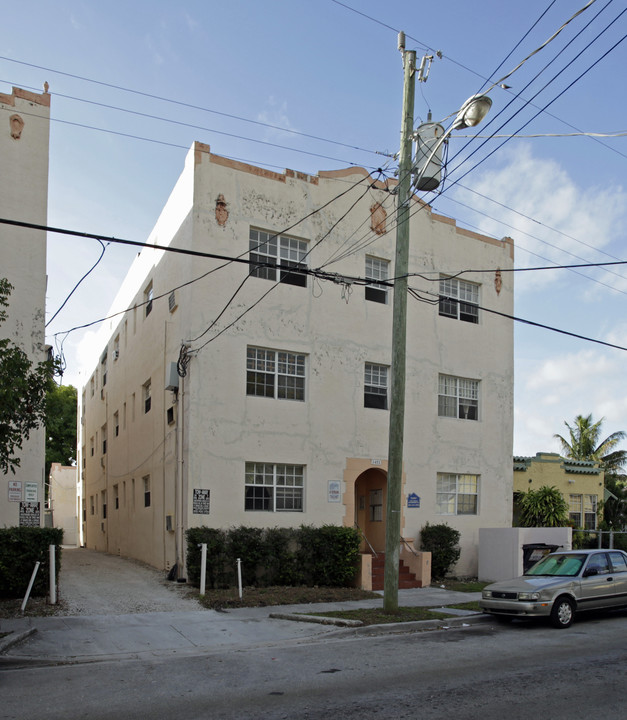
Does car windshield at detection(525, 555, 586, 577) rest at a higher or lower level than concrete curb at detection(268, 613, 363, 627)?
higher

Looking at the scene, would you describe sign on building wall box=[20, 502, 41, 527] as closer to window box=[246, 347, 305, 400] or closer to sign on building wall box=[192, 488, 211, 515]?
sign on building wall box=[192, 488, 211, 515]

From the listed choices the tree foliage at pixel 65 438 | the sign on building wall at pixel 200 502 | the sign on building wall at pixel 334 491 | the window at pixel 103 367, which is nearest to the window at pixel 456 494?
the sign on building wall at pixel 334 491

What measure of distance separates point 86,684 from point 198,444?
8924mm

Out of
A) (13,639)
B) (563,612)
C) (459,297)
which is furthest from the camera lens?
(459,297)

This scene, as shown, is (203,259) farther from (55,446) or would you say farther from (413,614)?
(55,446)

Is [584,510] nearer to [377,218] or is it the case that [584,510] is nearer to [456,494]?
[456,494]

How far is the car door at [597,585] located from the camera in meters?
13.4

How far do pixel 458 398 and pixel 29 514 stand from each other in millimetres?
12820

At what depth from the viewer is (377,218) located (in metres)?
21.1

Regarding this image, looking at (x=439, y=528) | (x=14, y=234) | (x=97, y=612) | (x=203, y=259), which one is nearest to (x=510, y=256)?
(x=439, y=528)

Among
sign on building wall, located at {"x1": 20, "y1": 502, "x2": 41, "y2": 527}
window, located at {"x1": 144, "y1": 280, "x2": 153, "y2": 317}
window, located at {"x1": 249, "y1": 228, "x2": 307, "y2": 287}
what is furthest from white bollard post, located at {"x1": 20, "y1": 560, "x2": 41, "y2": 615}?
window, located at {"x1": 144, "y1": 280, "x2": 153, "y2": 317}

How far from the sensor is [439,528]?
66.9ft

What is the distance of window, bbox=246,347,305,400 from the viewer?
1859 centimetres

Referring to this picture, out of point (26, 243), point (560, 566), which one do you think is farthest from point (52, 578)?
point (560, 566)
